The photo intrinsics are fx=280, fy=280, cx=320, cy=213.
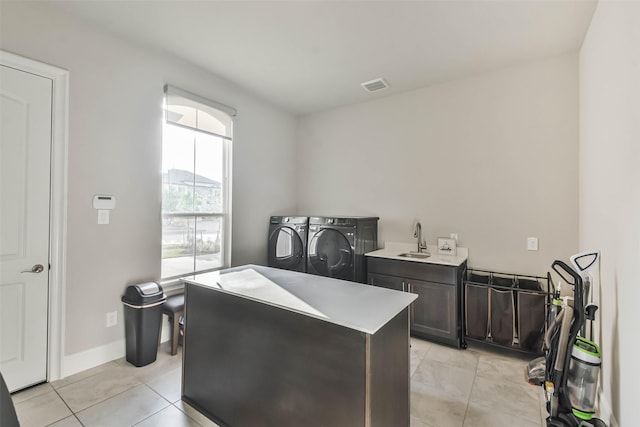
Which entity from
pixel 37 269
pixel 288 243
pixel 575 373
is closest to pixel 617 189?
pixel 575 373

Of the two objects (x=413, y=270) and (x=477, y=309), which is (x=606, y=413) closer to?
(x=477, y=309)

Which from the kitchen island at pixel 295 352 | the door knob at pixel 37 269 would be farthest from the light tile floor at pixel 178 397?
the door knob at pixel 37 269

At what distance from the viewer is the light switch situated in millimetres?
2455

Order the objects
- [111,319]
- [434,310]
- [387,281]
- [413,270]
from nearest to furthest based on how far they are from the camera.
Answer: [111,319]
[434,310]
[413,270]
[387,281]

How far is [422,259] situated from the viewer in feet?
9.98

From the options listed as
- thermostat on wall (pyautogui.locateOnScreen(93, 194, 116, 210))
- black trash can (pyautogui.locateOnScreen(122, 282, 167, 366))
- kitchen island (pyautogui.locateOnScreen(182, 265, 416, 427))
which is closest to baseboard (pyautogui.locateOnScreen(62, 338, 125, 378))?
black trash can (pyautogui.locateOnScreen(122, 282, 167, 366))

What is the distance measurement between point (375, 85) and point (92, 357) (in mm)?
4019

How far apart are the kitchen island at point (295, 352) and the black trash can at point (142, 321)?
0.79 m

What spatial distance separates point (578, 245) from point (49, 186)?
4707 mm

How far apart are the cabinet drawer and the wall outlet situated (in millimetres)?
2574

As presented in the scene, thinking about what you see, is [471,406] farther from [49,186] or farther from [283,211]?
[49,186]

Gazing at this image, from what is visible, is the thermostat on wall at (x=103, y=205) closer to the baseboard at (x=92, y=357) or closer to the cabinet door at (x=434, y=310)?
the baseboard at (x=92, y=357)

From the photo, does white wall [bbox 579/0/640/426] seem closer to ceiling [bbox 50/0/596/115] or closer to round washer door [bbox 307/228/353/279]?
ceiling [bbox 50/0/596/115]

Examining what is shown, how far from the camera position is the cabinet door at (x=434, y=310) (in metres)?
2.79
